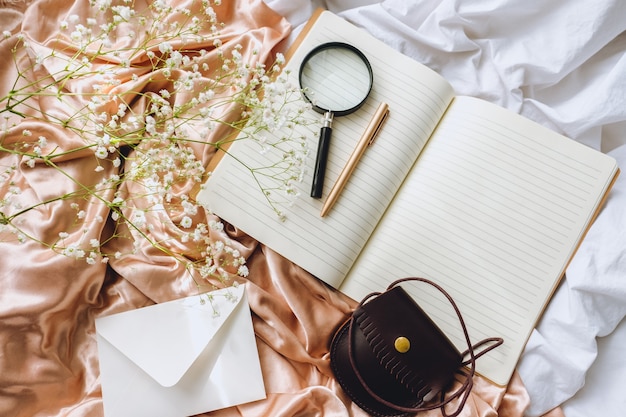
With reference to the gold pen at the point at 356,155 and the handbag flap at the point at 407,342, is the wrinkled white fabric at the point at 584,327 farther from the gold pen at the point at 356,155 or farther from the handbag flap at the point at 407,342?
the gold pen at the point at 356,155

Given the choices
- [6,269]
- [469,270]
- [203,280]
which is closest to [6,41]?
[6,269]

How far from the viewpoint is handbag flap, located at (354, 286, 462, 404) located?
83 centimetres

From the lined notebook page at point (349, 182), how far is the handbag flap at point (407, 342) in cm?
10

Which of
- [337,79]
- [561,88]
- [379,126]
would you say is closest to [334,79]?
[337,79]

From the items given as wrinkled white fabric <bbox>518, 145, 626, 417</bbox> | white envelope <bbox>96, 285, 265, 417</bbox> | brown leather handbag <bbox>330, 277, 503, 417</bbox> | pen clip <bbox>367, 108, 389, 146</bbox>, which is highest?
pen clip <bbox>367, 108, 389, 146</bbox>

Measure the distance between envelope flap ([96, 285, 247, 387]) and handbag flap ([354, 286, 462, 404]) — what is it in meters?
0.23

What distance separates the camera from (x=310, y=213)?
2.95 ft

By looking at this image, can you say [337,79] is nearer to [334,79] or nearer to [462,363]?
[334,79]

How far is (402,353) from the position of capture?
83 centimetres

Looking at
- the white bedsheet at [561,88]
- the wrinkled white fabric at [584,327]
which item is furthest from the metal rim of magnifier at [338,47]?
the wrinkled white fabric at [584,327]

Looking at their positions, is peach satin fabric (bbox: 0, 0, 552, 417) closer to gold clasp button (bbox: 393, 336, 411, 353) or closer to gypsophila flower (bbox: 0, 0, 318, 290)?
gypsophila flower (bbox: 0, 0, 318, 290)

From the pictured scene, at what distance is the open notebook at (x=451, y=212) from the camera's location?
0.90 m

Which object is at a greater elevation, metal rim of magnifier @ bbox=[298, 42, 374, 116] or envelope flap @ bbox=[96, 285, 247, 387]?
metal rim of magnifier @ bbox=[298, 42, 374, 116]

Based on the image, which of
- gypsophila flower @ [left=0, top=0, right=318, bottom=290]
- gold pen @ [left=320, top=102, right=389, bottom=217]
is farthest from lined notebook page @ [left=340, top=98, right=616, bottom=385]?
gypsophila flower @ [left=0, top=0, right=318, bottom=290]
